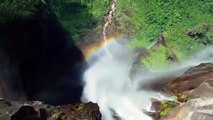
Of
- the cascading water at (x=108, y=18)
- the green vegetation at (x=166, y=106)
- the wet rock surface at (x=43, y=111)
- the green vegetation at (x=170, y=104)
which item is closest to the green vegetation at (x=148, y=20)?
the cascading water at (x=108, y=18)

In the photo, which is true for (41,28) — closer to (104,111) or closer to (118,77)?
(104,111)

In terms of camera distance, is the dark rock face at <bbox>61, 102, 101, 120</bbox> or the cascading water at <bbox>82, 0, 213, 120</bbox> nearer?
the dark rock face at <bbox>61, 102, 101, 120</bbox>

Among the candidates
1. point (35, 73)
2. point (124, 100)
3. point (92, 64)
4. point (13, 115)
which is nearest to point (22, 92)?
point (35, 73)

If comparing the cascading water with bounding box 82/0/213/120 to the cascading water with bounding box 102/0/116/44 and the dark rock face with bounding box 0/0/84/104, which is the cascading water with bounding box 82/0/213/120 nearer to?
the cascading water with bounding box 102/0/116/44

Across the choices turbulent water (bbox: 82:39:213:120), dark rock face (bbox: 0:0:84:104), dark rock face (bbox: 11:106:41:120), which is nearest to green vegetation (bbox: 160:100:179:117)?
turbulent water (bbox: 82:39:213:120)

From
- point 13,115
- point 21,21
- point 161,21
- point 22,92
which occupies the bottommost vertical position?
point 13,115

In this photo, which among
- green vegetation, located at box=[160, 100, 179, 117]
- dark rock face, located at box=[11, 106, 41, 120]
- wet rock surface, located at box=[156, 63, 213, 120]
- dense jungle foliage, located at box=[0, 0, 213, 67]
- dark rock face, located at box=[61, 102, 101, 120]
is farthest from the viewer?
dense jungle foliage, located at box=[0, 0, 213, 67]

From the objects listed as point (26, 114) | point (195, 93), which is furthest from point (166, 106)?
point (26, 114)
